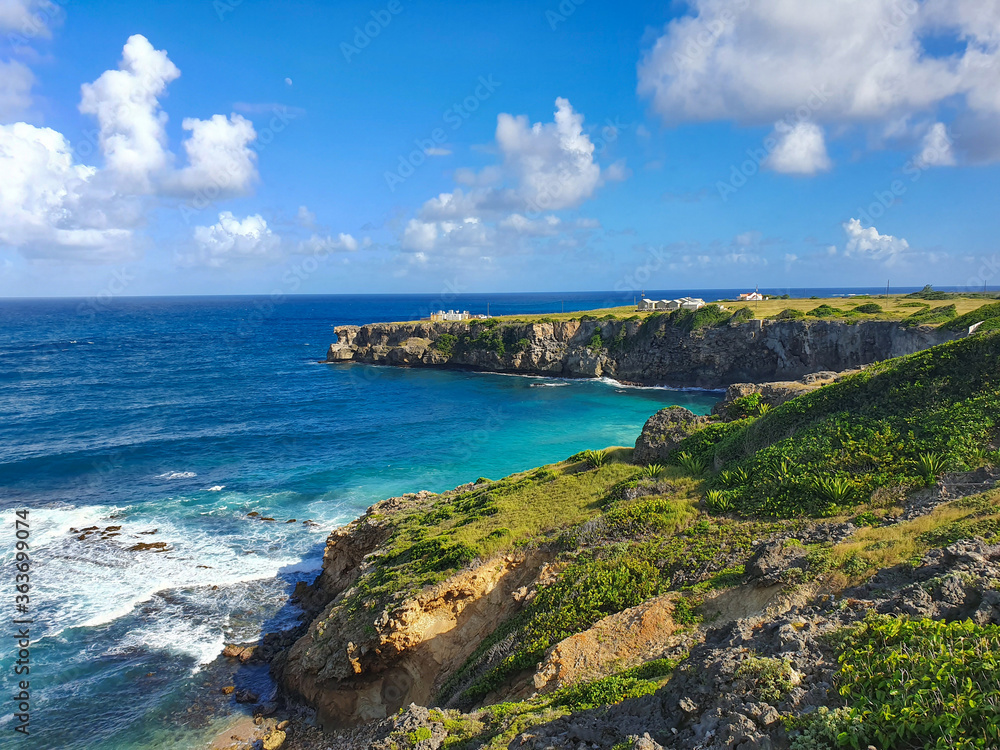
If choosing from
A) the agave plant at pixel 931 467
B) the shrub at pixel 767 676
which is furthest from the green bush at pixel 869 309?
the shrub at pixel 767 676

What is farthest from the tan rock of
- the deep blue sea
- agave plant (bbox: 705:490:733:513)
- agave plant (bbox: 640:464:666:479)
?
the deep blue sea

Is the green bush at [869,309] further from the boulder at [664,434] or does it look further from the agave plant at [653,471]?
the agave plant at [653,471]

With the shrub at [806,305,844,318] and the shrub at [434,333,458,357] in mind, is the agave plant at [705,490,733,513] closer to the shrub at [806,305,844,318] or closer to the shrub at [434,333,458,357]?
the shrub at [806,305,844,318]

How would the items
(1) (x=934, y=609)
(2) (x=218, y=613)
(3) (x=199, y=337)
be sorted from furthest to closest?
1. (3) (x=199, y=337)
2. (2) (x=218, y=613)
3. (1) (x=934, y=609)

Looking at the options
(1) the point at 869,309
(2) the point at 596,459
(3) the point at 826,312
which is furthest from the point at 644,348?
(2) the point at 596,459

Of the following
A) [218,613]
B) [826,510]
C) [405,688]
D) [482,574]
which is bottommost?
[218,613]

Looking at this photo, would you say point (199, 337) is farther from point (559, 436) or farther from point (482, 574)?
Answer: point (482, 574)

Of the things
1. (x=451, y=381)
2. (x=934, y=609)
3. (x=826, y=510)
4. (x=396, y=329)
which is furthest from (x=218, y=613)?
(x=396, y=329)
